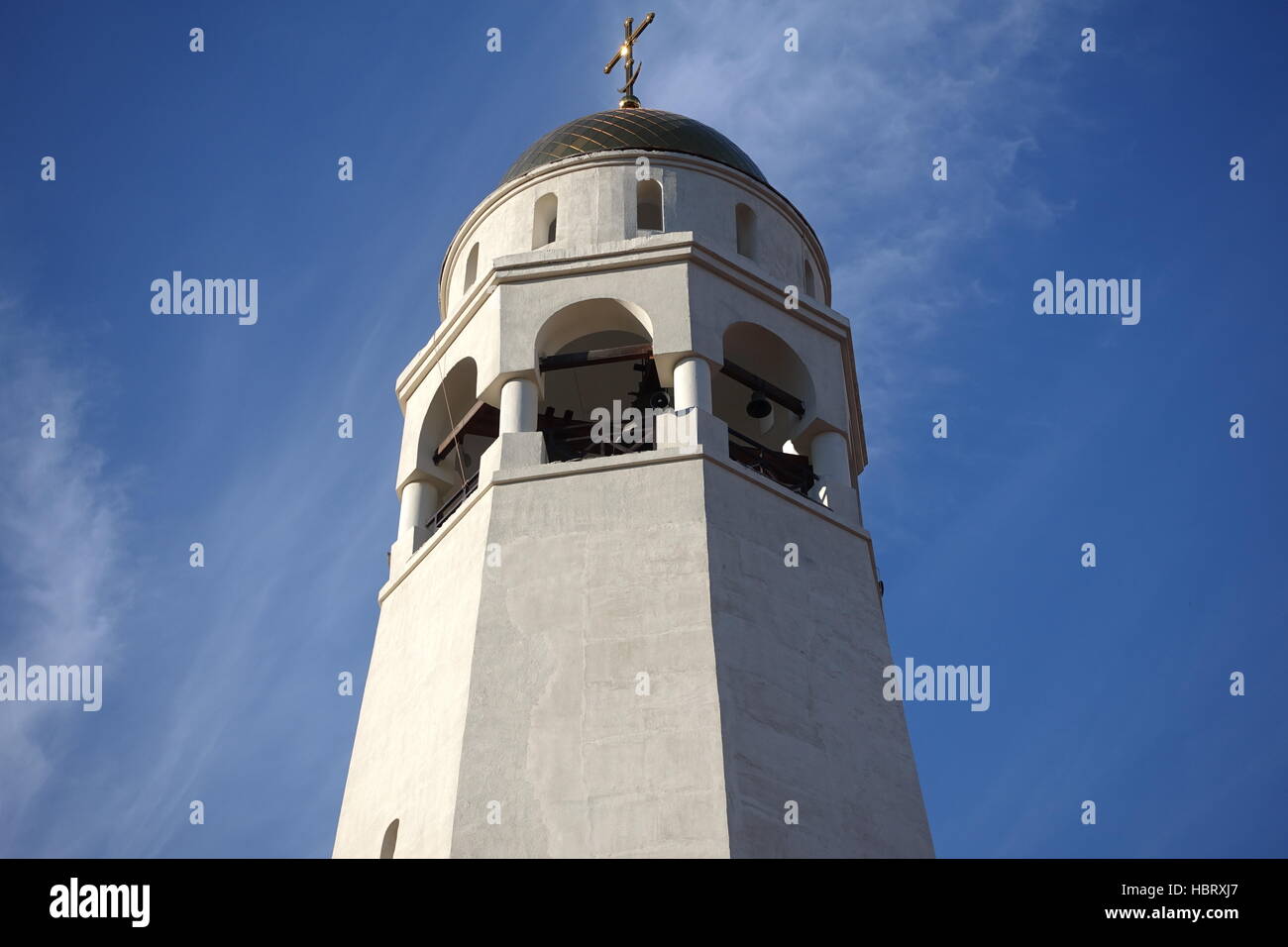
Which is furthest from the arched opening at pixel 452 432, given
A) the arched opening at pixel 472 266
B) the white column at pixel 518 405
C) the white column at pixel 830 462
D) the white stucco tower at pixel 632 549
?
the white column at pixel 830 462

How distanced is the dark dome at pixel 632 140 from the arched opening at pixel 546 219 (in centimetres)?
65

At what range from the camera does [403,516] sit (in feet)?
80.8

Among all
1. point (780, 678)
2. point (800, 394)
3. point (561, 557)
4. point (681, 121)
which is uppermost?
point (681, 121)

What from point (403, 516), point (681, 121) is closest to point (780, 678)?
point (403, 516)

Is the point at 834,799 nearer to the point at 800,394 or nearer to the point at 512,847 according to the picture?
the point at 512,847

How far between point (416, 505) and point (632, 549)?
171 inches

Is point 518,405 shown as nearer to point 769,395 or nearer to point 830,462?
point 769,395

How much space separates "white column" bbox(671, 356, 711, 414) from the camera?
2311cm

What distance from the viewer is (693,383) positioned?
2334cm

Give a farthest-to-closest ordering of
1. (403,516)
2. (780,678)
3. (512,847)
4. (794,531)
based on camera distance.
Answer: (403,516) → (794,531) → (780,678) → (512,847)

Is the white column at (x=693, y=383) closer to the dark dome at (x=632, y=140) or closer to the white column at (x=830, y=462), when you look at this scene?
the white column at (x=830, y=462)

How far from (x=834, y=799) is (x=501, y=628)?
154 inches

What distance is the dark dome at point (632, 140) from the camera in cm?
2703

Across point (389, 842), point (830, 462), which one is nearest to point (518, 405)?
point (830, 462)
